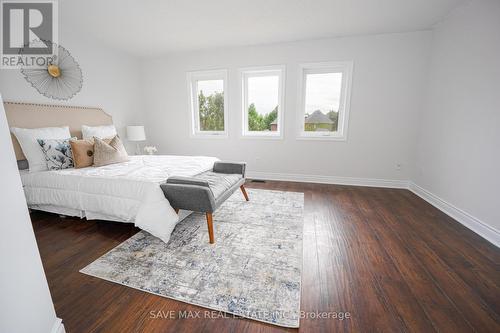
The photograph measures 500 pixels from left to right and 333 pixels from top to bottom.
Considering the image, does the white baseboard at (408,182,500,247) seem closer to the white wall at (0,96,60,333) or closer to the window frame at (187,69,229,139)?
the white wall at (0,96,60,333)

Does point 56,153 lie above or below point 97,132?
below

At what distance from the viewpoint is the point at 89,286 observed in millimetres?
1481

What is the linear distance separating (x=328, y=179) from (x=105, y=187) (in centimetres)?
356

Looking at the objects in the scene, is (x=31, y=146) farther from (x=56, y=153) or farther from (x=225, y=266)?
(x=225, y=266)

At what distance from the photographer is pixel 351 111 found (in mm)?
3605

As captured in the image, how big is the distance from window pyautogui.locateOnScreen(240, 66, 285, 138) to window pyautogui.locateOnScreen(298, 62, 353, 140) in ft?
1.48

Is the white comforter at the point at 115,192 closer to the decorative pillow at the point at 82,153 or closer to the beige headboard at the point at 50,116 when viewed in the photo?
the decorative pillow at the point at 82,153

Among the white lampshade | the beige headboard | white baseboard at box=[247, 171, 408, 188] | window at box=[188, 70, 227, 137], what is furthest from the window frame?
the beige headboard

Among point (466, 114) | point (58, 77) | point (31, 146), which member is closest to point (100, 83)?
point (58, 77)

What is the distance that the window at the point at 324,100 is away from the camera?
11.9 ft

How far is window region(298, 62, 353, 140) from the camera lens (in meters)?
3.63

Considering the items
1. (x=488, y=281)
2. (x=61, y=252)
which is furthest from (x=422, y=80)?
(x=61, y=252)

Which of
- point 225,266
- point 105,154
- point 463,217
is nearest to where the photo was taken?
point 225,266

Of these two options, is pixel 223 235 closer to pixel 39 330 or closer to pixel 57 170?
pixel 39 330
